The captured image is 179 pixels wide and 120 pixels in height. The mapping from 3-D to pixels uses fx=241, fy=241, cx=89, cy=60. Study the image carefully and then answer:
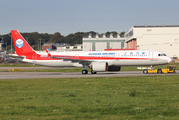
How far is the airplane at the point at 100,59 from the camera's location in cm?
3959

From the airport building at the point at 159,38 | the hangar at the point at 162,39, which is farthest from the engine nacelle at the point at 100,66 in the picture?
the hangar at the point at 162,39

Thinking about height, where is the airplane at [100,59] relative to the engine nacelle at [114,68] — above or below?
above

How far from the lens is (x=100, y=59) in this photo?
4091 centimetres

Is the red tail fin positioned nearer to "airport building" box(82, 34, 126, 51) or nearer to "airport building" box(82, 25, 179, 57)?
"airport building" box(82, 25, 179, 57)

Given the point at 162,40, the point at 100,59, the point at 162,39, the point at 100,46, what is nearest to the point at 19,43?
the point at 100,59

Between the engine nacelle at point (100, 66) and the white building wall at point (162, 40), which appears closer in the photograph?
the engine nacelle at point (100, 66)

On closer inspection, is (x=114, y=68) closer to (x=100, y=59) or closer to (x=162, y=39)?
(x=100, y=59)

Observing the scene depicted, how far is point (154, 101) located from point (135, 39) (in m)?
105

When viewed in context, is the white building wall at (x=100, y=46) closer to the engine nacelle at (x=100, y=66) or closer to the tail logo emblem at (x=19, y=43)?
the tail logo emblem at (x=19, y=43)

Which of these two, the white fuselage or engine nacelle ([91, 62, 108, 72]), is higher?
the white fuselage

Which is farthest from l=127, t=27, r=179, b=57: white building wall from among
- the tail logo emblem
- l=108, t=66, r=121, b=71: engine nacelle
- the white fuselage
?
the tail logo emblem

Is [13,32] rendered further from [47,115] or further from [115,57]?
[47,115]

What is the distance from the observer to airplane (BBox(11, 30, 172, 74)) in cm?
3959

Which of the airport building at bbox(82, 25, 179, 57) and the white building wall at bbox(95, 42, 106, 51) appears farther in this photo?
the white building wall at bbox(95, 42, 106, 51)
